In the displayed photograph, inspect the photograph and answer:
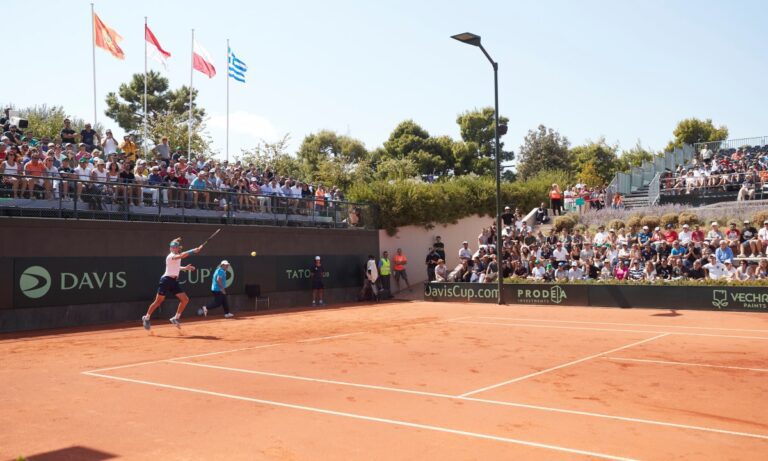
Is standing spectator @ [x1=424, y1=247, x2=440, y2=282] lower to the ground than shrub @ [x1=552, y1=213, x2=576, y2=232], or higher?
lower

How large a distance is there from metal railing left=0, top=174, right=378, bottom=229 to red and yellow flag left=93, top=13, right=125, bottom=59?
1262 cm

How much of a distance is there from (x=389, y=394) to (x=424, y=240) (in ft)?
90.5

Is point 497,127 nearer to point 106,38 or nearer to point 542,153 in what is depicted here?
point 106,38

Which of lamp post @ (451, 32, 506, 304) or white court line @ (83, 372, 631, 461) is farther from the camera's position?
lamp post @ (451, 32, 506, 304)

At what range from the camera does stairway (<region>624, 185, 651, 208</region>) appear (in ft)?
133

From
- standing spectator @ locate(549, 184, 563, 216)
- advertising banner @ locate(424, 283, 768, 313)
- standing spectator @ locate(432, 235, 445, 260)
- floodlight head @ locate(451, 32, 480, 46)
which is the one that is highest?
floodlight head @ locate(451, 32, 480, 46)

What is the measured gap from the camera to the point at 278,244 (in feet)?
91.3

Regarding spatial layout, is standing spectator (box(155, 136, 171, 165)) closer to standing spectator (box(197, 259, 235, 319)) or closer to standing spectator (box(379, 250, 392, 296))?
standing spectator (box(197, 259, 235, 319))

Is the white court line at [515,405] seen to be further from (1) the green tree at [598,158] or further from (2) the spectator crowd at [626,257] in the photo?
(1) the green tree at [598,158]

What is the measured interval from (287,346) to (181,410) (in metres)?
6.41

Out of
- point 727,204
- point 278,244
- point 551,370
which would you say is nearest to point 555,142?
point 727,204

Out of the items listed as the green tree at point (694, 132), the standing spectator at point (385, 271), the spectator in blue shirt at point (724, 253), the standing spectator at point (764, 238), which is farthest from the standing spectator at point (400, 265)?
the green tree at point (694, 132)

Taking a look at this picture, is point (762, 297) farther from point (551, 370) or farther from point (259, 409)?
point (259, 409)

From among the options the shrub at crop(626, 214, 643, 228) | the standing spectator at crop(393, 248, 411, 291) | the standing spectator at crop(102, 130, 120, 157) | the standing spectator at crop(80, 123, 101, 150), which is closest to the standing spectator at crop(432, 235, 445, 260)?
the standing spectator at crop(393, 248, 411, 291)
